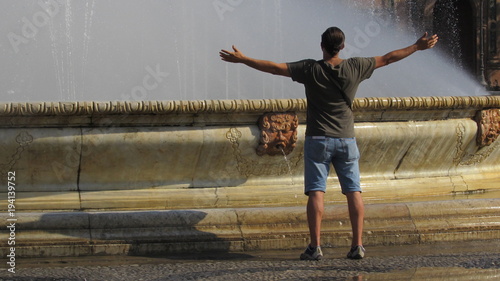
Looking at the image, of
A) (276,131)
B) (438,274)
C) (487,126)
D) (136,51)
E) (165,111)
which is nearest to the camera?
(438,274)

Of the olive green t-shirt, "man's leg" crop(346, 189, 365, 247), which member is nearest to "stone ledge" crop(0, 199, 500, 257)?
"man's leg" crop(346, 189, 365, 247)

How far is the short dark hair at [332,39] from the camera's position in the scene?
468 centimetres

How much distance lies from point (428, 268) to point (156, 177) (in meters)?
1.95

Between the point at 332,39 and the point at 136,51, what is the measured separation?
17.9 ft

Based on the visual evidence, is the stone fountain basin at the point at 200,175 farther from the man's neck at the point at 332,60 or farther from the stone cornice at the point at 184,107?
the man's neck at the point at 332,60

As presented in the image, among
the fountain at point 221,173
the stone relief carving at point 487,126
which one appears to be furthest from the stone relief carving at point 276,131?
the stone relief carving at point 487,126

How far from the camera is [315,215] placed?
4.68 m

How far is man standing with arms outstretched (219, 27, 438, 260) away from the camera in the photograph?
4.69m

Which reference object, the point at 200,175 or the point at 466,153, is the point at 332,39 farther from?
the point at 466,153

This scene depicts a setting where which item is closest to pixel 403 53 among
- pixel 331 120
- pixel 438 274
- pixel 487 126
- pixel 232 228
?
pixel 331 120

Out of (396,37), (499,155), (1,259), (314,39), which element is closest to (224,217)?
(1,259)

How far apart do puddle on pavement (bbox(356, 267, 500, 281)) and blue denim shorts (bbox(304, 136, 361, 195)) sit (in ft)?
2.03

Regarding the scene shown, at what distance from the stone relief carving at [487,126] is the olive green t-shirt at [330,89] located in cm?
205

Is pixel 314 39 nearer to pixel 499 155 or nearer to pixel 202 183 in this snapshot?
pixel 499 155
